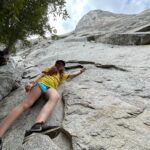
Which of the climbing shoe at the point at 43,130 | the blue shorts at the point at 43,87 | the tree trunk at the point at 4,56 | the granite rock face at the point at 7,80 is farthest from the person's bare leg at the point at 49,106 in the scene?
the tree trunk at the point at 4,56

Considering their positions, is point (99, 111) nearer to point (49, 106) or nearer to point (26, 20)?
point (49, 106)

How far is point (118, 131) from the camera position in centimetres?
780

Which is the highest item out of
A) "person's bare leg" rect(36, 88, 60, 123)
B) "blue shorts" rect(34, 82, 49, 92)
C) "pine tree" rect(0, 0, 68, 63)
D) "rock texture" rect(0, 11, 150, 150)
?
"pine tree" rect(0, 0, 68, 63)

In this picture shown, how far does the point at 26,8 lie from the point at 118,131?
6.67m

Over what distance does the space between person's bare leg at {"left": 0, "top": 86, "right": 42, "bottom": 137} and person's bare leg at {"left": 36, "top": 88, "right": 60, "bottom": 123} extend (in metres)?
0.40

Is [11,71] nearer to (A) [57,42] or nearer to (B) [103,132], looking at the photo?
(B) [103,132]

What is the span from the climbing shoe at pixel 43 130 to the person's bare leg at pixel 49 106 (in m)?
0.29

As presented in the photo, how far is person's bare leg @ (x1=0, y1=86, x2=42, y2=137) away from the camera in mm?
8624

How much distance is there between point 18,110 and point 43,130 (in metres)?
1.50

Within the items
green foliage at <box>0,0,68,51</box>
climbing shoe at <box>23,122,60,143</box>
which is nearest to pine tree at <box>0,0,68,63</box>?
green foliage at <box>0,0,68,51</box>

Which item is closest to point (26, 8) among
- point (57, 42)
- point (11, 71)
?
point (11, 71)

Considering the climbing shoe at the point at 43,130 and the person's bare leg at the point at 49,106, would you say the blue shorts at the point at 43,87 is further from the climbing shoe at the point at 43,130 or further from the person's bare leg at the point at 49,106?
the climbing shoe at the point at 43,130

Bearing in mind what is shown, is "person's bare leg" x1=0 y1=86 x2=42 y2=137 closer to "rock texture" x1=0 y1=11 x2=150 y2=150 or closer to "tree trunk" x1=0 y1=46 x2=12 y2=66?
"rock texture" x1=0 y1=11 x2=150 y2=150

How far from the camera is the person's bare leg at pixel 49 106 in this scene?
844 centimetres
